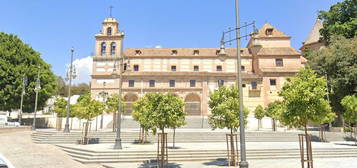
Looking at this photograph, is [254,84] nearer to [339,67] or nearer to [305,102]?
[339,67]

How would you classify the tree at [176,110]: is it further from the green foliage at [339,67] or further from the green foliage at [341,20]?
the green foliage at [341,20]

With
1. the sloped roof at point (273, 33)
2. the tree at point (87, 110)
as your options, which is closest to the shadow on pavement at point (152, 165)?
the tree at point (87, 110)

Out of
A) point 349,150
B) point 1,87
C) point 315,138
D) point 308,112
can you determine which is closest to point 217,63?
point 315,138

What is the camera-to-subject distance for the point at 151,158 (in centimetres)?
1291

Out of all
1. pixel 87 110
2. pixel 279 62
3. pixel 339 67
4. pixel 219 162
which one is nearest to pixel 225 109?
pixel 219 162

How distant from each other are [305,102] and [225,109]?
3633 mm

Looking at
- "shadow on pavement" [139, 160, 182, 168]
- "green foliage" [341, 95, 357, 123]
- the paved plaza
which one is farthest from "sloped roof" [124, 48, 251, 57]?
"shadow on pavement" [139, 160, 182, 168]

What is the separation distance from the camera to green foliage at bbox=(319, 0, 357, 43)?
32.1m

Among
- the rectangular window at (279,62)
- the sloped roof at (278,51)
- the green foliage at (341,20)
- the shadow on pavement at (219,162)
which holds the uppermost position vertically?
the green foliage at (341,20)

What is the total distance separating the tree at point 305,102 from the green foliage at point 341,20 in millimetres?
29142

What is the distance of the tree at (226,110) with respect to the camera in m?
11.1

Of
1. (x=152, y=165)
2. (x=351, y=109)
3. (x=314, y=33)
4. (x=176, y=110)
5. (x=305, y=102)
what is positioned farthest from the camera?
(x=314, y=33)

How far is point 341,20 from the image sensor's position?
3494 centimetres

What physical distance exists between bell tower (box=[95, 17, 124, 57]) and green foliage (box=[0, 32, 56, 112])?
400 inches
